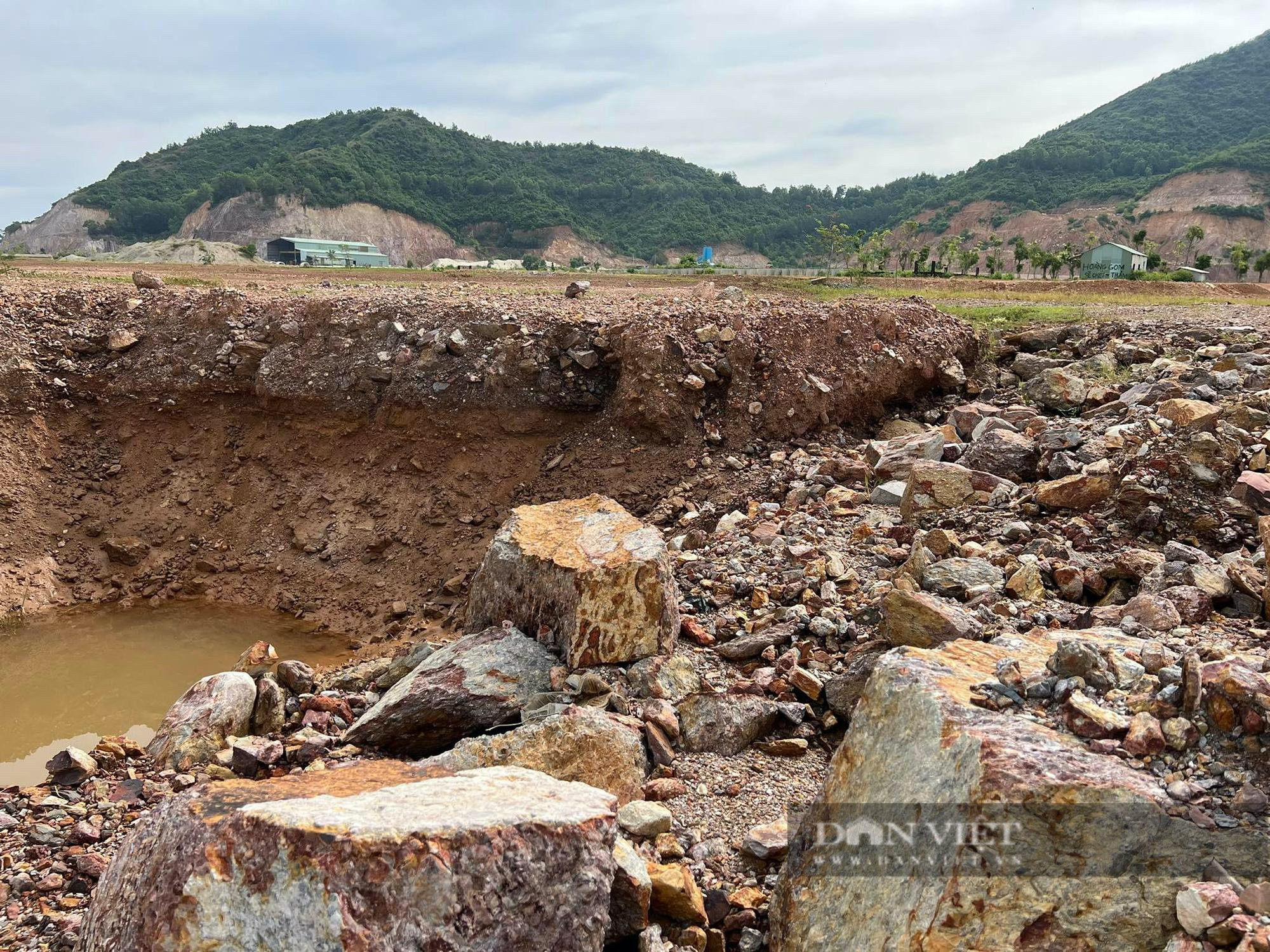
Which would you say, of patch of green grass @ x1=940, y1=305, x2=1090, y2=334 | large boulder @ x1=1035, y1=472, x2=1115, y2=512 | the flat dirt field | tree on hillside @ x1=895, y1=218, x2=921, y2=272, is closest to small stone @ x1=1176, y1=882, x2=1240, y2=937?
large boulder @ x1=1035, y1=472, x2=1115, y2=512

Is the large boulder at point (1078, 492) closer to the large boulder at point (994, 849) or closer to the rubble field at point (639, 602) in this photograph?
the rubble field at point (639, 602)

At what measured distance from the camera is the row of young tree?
44.8m

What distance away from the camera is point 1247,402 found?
6.56 metres

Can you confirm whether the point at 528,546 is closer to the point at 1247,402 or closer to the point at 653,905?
the point at 653,905

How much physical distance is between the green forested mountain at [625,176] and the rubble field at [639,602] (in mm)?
58427

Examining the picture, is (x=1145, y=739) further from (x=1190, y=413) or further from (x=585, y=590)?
(x=1190, y=413)

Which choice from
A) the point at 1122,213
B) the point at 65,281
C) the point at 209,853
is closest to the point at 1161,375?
the point at 209,853

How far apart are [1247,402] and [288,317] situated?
32.2 feet

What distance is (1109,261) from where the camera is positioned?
149 feet

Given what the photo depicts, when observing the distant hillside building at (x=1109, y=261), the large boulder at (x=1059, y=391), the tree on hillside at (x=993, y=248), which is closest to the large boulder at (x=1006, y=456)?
the large boulder at (x=1059, y=391)

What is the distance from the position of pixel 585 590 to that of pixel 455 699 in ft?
3.06

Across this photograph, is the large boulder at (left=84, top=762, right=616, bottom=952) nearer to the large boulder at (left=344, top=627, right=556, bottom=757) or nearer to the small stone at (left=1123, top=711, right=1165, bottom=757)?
the large boulder at (left=344, top=627, right=556, bottom=757)

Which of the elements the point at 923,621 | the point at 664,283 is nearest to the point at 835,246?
the point at 664,283

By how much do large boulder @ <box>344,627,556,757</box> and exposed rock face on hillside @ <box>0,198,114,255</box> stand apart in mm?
71833
